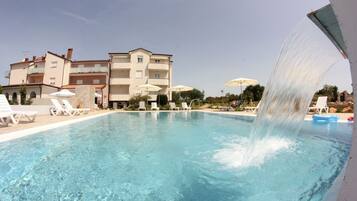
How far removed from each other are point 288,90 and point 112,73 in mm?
36873

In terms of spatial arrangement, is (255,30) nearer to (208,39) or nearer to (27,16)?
(208,39)

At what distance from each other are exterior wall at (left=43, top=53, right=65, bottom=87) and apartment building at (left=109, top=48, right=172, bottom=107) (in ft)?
29.5

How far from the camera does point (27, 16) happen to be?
14.1 metres

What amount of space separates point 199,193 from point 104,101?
36090mm

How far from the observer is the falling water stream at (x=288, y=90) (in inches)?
133

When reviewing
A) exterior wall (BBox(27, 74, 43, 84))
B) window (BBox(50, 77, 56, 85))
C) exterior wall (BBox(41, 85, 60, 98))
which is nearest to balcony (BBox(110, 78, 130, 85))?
exterior wall (BBox(41, 85, 60, 98))

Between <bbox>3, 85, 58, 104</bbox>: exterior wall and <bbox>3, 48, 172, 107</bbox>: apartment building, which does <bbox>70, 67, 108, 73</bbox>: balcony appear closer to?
<bbox>3, 48, 172, 107</bbox>: apartment building

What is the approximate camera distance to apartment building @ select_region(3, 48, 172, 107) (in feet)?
121

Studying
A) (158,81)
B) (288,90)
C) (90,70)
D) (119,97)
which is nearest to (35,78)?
(90,70)

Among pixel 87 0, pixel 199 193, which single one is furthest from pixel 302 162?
pixel 87 0

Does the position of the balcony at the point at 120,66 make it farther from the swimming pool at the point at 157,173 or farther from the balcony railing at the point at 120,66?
the swimming pool at the point at 157,173

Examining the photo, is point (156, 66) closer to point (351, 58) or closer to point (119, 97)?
point (119, 97)

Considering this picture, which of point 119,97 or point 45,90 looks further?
point 119,97

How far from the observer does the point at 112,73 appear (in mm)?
37906
